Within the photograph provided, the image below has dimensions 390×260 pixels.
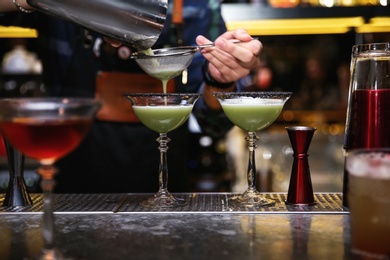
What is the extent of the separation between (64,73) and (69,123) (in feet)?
4.82

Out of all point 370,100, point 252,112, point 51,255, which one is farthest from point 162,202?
point 370,100

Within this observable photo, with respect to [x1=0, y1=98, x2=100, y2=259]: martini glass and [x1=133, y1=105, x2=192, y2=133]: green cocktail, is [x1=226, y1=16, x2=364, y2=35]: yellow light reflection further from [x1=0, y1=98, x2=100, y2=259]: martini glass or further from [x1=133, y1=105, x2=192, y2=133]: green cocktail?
[x1=0, y1=98, x2=100, y2=259]: martini glass

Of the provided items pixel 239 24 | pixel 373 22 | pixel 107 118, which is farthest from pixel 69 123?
pixel 373 22

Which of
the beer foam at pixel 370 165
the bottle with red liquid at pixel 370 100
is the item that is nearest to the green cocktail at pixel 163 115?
the bottle with red liquid at pixel 370 100

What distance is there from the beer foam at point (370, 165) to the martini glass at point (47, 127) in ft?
1.76

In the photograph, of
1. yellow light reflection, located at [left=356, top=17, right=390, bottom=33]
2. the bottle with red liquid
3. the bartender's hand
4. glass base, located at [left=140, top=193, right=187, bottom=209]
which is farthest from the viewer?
yellow light reflection, located at [left=356, top=17, right=390, bottom=33]

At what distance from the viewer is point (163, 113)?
172cm

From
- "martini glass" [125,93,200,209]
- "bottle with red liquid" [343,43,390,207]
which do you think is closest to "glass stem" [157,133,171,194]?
"martini glass" [125,93,200,209]

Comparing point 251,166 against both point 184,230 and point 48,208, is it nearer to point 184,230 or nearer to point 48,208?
point 184,230

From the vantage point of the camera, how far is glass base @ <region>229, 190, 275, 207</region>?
5.36ft

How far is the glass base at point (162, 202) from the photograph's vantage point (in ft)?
5.33

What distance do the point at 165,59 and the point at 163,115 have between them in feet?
0.61

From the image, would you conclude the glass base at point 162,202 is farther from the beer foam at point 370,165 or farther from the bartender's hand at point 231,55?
the beer foam at point 370,165

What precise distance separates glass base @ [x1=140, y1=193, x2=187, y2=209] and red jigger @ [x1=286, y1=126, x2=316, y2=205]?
325 millimetres
